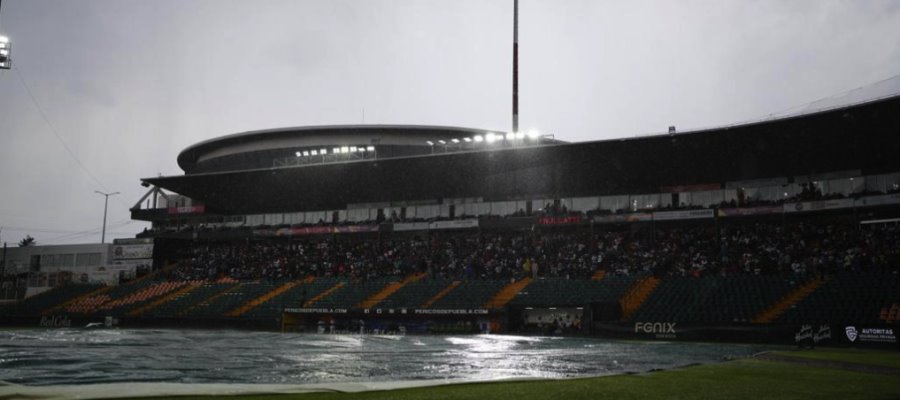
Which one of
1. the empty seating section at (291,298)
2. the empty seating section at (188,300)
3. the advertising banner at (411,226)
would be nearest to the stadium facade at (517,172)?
the advertising banner at (411,226)

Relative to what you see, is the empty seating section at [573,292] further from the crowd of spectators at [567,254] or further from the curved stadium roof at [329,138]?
the curved stadium roof at [329,138]

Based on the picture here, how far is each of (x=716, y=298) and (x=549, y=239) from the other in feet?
50.5

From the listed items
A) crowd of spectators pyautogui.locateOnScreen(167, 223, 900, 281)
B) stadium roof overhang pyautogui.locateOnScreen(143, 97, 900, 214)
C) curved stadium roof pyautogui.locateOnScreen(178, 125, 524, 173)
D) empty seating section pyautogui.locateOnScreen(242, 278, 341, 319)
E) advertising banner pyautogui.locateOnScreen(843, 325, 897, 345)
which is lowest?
advertising banner pyautogui.locateOnScreen(843, 325, 897, 345)

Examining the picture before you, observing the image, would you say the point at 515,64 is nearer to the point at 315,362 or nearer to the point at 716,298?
the point at 716,298

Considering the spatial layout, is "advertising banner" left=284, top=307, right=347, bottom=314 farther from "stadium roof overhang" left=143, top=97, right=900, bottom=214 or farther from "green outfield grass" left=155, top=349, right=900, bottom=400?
"green outfield grass" left=155, top=349, right=900, bottom=400

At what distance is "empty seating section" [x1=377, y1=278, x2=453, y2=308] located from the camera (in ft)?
151

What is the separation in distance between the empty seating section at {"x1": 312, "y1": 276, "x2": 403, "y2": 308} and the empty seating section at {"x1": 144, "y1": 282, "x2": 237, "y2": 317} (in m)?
10.7

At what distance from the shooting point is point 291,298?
5084cm

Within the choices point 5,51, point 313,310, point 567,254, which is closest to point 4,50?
point 5,51

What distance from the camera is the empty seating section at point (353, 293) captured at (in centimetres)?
4800

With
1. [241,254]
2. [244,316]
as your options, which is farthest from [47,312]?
[244,316]

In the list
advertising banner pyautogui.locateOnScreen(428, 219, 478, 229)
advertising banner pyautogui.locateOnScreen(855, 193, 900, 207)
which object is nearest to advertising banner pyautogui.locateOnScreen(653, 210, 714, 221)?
advertising banner pyautogui.locateOnScreen(855, 193, 900, 207)

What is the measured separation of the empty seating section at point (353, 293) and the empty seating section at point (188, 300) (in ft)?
35.3

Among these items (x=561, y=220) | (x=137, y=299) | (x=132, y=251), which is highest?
(x=561, y=220)
